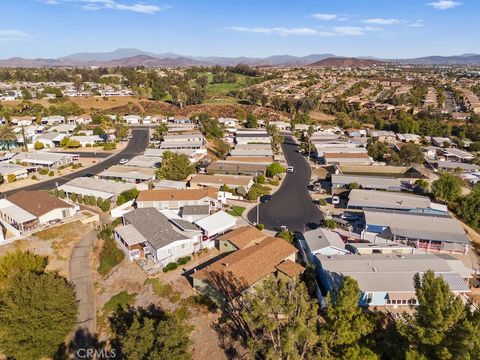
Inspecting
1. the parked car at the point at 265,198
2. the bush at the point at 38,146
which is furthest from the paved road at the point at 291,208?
the bush at the point at 38,146

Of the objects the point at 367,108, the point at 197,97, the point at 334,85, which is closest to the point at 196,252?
the point at 197,97

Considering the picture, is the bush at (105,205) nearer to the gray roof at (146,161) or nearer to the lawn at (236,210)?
the lawn at (236,210)

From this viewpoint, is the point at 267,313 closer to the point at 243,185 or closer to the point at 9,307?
the point at 9,307

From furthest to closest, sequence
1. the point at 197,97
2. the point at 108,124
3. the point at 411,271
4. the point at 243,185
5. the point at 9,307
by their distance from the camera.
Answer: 1. the point at 197,97
2. the point at 108,124
3. the point at 243,185
4. the point at 411,271
5. the point at 9,307

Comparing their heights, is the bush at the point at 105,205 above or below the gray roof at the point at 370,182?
below

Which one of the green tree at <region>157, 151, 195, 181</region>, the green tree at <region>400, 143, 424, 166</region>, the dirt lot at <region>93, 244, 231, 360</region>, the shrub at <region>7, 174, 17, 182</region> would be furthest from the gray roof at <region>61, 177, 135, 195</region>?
the green tree at <region>400, 143, 424, 166</region>

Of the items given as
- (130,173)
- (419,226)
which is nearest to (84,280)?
(130,173)

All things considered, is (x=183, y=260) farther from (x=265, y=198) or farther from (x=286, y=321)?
(x=265, y=198)

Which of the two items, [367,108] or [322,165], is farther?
[367,108]

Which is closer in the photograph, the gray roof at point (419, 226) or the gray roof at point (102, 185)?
the gray roof at point (419, 226)
